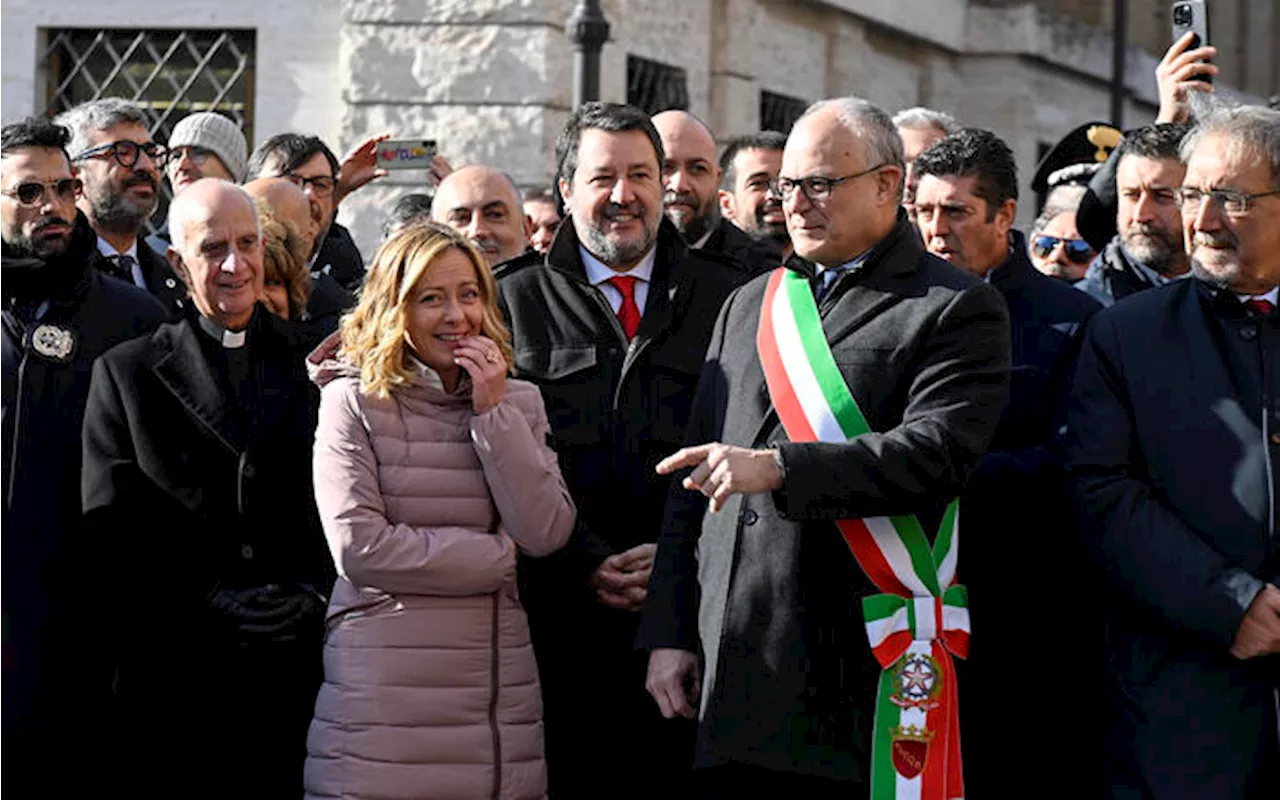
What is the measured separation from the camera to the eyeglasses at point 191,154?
30.4ft

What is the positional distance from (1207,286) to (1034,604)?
1.02 m

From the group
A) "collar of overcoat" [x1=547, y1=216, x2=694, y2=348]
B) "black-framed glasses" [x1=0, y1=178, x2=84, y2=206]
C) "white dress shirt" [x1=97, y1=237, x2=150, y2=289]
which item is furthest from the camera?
"white dress shirt" [x1=97, y1=237, x2=150, y2=289]

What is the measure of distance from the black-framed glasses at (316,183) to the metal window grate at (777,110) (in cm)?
721

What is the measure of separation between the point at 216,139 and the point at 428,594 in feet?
12.6

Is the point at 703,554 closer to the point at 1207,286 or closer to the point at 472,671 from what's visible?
the point at 472,671

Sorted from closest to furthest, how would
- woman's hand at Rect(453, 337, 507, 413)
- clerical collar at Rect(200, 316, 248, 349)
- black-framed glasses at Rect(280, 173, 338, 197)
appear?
1. woman's hand at Rect(453, 337, 507, 413)
2. clerical collar at Rect(200, 316, 248, 349)
3. black-framed glasses at Rect(280, 173, 338, 197)

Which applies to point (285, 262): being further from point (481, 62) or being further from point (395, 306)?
point (481, 62)

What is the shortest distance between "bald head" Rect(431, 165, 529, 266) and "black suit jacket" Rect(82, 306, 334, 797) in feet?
5.97

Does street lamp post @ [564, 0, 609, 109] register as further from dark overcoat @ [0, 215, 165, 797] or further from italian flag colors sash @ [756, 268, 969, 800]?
italian flag colors sash @ [756, 268, 969, 800]

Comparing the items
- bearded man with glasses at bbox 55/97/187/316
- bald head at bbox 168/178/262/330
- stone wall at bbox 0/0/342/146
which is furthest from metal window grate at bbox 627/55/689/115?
bald head at bbox 168/178/262/330

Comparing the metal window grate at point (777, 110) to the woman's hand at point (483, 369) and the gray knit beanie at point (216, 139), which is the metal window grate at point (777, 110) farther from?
the woman's hand at point (483, 369)

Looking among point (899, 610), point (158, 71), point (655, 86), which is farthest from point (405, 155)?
point (655, 86)

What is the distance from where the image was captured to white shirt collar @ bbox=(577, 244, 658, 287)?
22.4 ft

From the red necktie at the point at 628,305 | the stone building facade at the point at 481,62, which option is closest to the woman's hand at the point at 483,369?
the red necktie at the point at 628,305
